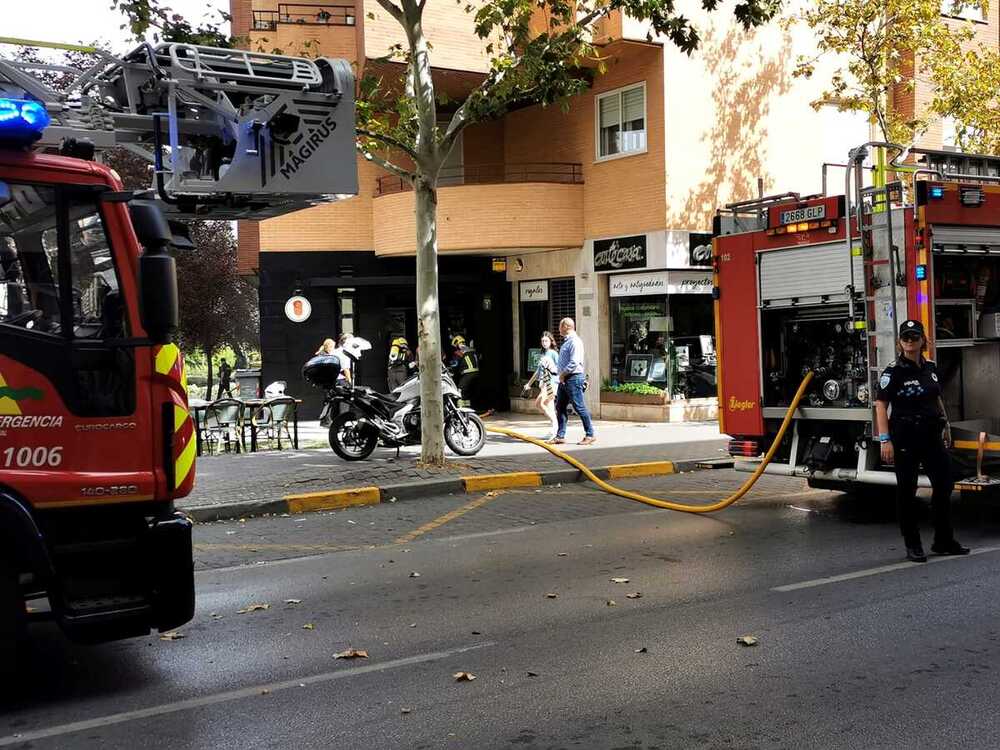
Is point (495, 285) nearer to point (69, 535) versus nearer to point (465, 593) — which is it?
point (465, 593)

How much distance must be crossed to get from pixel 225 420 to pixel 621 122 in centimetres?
1016

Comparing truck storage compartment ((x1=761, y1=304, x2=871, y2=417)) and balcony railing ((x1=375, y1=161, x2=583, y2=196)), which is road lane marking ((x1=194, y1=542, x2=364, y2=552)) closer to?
truck storage compartment ((x1=761, y1=304, x2=871, y2=417))

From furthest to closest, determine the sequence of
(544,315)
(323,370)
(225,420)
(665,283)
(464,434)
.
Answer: (544,315), (665,283), (225,420), (464,434), (323,370)

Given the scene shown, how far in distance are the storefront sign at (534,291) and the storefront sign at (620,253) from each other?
1717 millimetres

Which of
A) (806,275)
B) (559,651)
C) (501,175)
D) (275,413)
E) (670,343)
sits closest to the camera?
(559,651)

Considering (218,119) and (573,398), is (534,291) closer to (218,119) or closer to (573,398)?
(573,398)

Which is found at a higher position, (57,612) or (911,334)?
(911,334)

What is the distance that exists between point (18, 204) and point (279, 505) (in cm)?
642

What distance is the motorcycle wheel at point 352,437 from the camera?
14.0 m

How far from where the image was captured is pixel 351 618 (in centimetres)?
640

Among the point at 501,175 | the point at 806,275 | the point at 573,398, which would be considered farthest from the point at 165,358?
the point at 501,175

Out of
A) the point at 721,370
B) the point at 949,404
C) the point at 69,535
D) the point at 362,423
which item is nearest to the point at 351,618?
the point at 69,535

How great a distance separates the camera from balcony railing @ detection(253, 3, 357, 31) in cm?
2064

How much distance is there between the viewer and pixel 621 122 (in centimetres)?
2036
